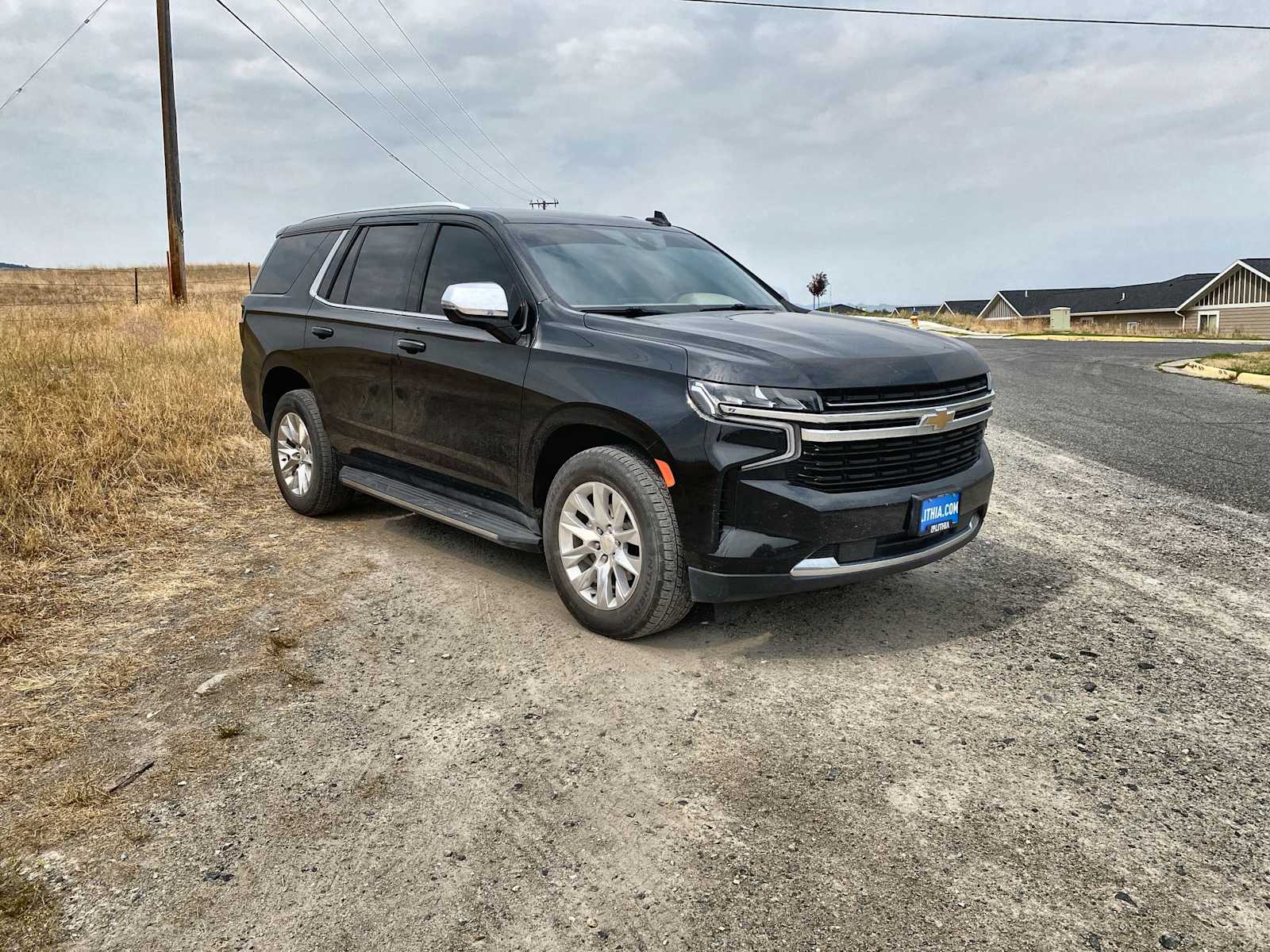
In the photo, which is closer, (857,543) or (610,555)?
(857,543)

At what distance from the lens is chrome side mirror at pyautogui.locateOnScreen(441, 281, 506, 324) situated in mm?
4406

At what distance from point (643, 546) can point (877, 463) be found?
39.6 inches

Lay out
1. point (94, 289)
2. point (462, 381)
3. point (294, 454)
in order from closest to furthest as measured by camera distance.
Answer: point (462, 381)
point (294, 454)
point (94, 289)

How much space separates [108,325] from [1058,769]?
17.3m

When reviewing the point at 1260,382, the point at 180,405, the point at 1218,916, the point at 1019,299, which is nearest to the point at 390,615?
the point at 1218,916

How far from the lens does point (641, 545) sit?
3908mm

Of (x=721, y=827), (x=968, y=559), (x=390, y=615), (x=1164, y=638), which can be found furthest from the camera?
(x=968, y=559)

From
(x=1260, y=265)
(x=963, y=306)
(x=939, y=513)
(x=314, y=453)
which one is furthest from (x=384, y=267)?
(x=963, y=306)

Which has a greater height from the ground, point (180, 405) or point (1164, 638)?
point (180, 405)

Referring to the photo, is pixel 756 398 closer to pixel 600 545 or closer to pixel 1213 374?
pixel 600 545

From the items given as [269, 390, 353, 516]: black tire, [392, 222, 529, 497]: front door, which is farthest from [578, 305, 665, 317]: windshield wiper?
[269, 390, 353, 516]: black tire

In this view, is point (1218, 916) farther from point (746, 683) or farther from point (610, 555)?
point (610, 555)

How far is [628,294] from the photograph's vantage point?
4.76 meters

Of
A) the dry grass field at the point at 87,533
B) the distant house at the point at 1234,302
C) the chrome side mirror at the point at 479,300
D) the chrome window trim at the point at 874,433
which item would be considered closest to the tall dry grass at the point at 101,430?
the dry grass field at the point at 87,533
